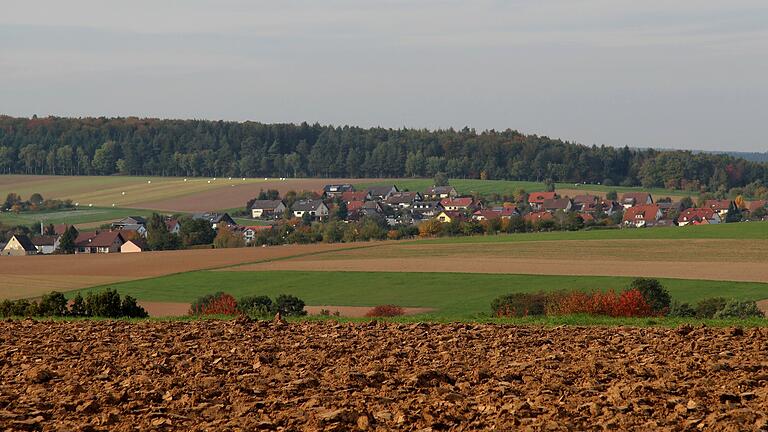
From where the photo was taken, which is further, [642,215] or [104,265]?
[642,215]

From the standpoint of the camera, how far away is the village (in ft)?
309

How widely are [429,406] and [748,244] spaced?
55309 millimetres

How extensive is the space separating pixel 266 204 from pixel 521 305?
289 ft

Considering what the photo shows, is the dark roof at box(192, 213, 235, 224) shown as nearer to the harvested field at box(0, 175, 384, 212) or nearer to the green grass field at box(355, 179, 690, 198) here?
the harvested field at box(0, 175, 384, 212)

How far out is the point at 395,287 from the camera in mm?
53312

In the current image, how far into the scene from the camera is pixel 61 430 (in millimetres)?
12523

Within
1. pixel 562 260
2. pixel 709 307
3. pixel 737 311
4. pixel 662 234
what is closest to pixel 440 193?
pixel 662 234

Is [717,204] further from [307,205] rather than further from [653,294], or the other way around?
[653,294]

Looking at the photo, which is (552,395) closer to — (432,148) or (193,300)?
(193,300)

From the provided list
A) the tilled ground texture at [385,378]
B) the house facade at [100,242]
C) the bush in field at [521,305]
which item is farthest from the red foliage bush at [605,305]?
the house facade at [100,242]

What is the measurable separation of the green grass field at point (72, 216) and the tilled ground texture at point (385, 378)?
92.6 m

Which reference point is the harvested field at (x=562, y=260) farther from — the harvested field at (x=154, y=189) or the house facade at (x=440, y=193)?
the house facade at (x=440, y=193)

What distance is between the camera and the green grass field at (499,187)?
143 meters

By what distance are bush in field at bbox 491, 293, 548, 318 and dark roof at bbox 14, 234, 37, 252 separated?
204 feet
